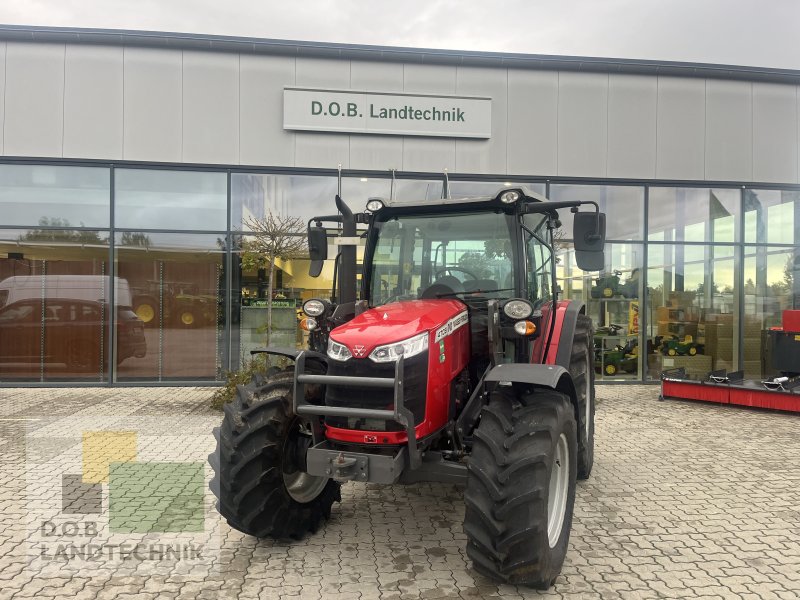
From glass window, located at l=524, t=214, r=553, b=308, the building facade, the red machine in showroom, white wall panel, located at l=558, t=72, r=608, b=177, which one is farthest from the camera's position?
white wall panel, located at l=558, t=72, r=608, b=177

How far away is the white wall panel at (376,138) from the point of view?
993 cm

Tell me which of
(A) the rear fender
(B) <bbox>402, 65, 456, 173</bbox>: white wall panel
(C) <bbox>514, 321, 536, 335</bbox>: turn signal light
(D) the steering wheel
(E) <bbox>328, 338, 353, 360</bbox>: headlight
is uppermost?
(B) <bbox>402, 65, 456, 173</bbox>: white wall panel

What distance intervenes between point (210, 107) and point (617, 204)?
781 centimetres

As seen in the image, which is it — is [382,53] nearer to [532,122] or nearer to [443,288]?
[532,122]

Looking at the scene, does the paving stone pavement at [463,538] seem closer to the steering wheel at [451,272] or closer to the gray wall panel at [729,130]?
the steering wheel at [451,272]

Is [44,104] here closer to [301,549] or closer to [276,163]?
[276,163]

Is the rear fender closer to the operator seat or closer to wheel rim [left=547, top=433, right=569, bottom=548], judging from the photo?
wheel rim [left=547, top=433, right=569, bottom=548]

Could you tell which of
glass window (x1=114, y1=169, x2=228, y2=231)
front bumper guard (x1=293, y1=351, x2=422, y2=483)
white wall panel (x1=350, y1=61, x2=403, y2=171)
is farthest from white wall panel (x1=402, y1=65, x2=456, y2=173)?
front bumper guard (x1=293, y1=351, x2=422, y2=483)

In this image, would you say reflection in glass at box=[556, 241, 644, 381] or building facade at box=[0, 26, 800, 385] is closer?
building facade at box=[0, 26, 800, 385]

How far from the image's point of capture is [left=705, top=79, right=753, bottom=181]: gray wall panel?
10594 mm

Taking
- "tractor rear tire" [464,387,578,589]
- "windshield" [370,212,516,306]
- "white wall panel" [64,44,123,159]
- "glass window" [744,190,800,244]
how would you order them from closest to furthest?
"tractor rear tire" [464,387,578,589] → "windshield" [370,212,516,306] → "white wall panel" [64,44,123,159] → "glass window" [744,190,800,244]

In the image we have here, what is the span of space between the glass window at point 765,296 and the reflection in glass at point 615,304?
89.2 inches

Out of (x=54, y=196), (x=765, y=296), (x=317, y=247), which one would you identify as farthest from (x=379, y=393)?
(x=765, y=296)

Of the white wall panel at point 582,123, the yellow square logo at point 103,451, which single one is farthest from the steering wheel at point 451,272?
the white wall panel at point 582,123
